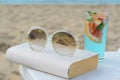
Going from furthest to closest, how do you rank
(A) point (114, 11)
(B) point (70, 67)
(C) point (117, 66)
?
(A) point (114, 11)
(C) point (117, 66)
(B) point (70, 67)

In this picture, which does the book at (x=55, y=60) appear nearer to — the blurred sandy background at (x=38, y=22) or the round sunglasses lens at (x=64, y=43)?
the round sunglasses lens at (x=64, y=43)

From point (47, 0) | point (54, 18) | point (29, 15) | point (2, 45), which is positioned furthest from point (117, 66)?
point (47, 0)

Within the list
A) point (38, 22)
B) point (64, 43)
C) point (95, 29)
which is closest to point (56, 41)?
point (64, 43)

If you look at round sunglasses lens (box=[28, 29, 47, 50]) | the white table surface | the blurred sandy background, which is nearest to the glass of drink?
the white table surface

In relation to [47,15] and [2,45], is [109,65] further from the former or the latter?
[47,15]

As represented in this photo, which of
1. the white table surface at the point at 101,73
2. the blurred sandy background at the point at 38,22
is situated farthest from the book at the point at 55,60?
the blurred sandy background at the point at 38,22

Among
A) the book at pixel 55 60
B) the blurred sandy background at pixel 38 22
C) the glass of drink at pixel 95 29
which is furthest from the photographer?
the blurred sandy background at pixel 38 22
